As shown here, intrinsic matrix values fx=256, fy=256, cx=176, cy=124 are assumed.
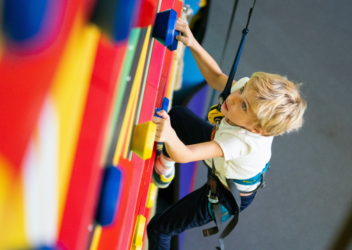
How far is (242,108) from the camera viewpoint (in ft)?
2.24

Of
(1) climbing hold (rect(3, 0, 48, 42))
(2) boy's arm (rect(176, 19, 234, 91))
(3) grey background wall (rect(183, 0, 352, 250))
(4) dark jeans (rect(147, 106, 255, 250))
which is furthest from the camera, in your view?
(3) grey background wall (rect(183, 0, 352, 250))

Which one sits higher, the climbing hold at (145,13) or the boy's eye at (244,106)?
the boy's eye at (244,106)

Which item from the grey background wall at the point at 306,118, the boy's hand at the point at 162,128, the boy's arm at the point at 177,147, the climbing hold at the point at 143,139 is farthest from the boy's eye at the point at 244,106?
the grey background wall at the point at 306,118

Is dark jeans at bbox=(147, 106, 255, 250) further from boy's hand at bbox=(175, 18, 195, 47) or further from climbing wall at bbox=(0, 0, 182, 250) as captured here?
climbing wall at bbox=(0, 0, 182, 250)

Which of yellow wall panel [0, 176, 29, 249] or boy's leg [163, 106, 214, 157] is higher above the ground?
boy's leg [163, 106, 214, 157]

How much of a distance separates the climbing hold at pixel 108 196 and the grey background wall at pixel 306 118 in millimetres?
1126

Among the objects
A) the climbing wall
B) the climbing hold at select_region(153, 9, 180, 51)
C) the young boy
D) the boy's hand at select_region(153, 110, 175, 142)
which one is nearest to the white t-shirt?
the young boy

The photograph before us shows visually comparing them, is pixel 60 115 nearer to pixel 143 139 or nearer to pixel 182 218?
pixel 143 139

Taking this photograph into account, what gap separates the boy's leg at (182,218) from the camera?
0.86 meters

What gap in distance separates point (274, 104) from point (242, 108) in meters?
0.08

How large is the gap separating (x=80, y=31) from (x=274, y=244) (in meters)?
1.46

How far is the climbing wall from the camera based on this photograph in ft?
0.44

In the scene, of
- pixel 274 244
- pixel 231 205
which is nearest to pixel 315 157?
pixel 274 244

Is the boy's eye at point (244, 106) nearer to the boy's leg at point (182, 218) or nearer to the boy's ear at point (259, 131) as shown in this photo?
the boy's ear at point (259, 131)
